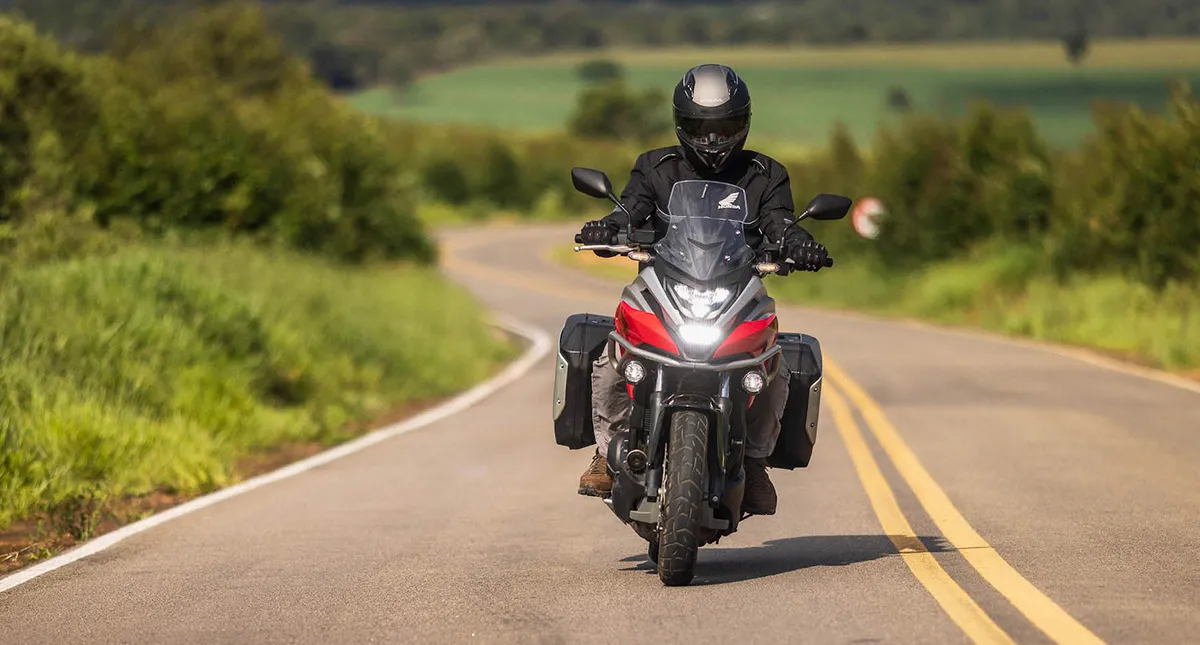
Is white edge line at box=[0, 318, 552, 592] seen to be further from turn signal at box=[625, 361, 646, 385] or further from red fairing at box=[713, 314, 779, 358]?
red fairing at box=[713, 314, 779, 358]

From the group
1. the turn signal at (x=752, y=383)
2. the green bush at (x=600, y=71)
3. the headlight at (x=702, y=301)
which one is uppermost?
the headlight at (x=702, y=301)

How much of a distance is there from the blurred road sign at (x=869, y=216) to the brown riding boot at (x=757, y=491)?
34.5m

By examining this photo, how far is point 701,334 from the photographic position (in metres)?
8.12

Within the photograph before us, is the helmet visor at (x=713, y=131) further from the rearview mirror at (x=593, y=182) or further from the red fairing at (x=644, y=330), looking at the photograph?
the red fairing at (x=644, y=330)

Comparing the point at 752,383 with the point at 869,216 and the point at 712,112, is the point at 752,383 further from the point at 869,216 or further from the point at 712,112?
the point at 869,216

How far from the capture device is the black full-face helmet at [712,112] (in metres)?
8.72

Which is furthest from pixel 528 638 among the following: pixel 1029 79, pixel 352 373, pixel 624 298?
pixel 1029 79

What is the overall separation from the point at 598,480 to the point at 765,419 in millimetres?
812

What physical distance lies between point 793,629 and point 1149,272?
76.5ft

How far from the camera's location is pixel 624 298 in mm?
8422

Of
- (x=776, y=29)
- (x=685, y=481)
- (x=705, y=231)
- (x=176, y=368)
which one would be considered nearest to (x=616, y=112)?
(x=776, y=29)

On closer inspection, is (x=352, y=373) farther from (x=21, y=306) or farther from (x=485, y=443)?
(x=21, y=306)

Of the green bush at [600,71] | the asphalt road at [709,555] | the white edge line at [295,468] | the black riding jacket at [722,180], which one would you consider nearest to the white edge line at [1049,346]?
the asphalt road at [709,555]

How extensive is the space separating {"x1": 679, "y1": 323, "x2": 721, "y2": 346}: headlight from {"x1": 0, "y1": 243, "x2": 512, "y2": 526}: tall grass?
481cm
